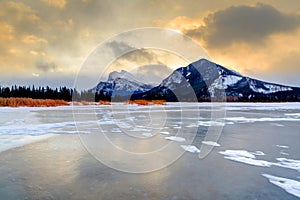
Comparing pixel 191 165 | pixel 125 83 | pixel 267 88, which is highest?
pixel 267 88

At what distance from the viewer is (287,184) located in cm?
326

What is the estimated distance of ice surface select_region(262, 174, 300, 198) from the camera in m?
3.00

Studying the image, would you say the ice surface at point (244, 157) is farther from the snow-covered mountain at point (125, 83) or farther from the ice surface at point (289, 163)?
the snow-covered mountain at point (125, 83)

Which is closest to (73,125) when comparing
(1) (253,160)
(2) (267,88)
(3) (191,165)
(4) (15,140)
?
(4) (15,140)

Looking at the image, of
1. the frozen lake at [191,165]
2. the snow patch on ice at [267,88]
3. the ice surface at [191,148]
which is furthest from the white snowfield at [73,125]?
the snow patch on ice at [267,88]

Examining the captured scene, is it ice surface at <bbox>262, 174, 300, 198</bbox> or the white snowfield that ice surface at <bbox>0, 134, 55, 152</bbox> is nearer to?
the white snowfield

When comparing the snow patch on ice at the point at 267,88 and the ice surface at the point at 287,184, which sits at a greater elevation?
the snow patch on ice at the point at 267,88

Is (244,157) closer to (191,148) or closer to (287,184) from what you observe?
(191,148)

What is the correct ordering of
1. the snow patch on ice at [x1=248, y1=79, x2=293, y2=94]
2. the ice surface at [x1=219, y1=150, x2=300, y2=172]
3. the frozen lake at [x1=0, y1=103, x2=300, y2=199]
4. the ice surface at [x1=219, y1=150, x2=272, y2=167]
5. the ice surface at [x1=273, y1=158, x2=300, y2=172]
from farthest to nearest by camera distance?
the snow patch on ice at [x1=248, y1=79, x2=293, y2=94] < the ice surface at [x1=219, y1=150, x2=272, y2=167] < the ice surface at [x1=219, y1=150, x2=300, y2=172] < the ice surface at [x1=273, y1=158, x2=300, y2=172] < the frozen lake at [x1=0, y1=103, x2=300, y2=199]

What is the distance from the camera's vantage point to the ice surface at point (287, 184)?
300cm

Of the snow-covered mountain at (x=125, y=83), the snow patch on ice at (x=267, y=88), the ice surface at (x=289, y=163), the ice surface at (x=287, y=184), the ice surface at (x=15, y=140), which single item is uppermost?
the snow patch on ice at (x=267, y=88)

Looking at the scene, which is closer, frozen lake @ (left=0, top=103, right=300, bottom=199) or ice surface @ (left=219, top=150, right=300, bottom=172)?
frozen lake @ (left=0, top=103, right=300, bottom=199)

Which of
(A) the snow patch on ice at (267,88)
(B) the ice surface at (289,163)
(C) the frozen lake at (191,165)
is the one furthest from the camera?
(A) the snow patch on ice at (267,88)

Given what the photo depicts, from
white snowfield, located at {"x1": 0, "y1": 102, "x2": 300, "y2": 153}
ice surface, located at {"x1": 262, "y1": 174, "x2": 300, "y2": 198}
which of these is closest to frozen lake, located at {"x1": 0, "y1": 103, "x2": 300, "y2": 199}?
ice surface, located at {"x1": 262, "y1": 174, "x2": 300, "y2": 198}
